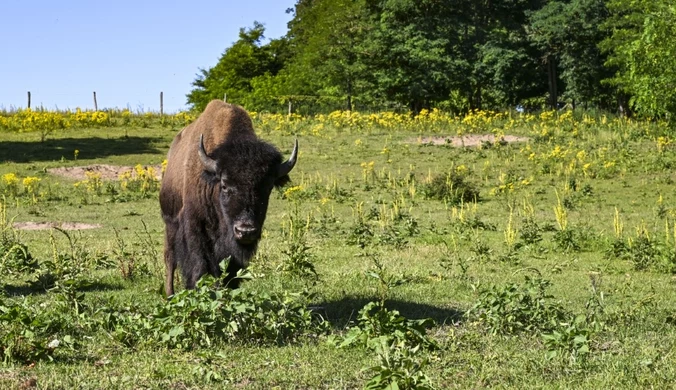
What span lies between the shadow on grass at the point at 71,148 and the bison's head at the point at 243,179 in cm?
2050

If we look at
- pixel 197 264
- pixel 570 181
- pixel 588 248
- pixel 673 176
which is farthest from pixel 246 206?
pixel 673 176

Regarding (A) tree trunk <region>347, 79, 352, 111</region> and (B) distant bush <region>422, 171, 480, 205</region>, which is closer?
(B) distant bush <region>422, 171, 480, 205</region>

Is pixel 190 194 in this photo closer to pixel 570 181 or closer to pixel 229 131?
pixel 229 131

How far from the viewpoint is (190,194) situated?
8.82m

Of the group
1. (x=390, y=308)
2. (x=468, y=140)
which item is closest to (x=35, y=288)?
(x=390, y=308)

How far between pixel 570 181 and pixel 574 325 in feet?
50.9

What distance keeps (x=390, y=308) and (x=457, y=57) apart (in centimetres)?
3831

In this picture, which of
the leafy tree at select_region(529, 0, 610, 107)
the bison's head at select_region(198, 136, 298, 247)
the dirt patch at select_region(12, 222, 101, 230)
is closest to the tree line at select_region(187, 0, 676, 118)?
the leafy tree at select_region(529, 0, 610, 107)

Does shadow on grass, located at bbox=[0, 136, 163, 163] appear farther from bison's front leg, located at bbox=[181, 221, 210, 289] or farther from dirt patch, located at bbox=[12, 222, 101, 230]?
bison's front leg, located at bbox=[181, 221, 210, 289]

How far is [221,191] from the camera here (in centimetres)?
820

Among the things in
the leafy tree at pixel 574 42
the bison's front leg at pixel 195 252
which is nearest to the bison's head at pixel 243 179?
the bison's front leg at pixel 195 252

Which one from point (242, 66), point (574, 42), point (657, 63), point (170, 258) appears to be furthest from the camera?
point (242, 66)

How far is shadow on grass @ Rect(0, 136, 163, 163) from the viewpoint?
2778 centimetres

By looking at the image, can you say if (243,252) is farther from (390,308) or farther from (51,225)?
(51,225)
